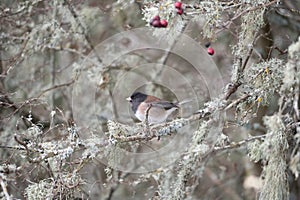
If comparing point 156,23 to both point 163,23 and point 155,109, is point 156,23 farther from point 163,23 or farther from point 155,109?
point 155,109

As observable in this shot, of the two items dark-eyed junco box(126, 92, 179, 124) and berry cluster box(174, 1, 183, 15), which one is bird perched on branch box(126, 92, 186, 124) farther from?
berry cluster box(174, 1, 183, 15)

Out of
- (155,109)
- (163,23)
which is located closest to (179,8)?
(163,23)

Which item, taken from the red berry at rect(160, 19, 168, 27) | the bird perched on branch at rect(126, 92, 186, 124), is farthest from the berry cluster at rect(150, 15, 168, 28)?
the bird perched on branch at rect(126, 92, 186, 124)

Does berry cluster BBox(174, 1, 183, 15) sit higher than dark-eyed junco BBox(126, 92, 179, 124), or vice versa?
dark-eyed junco BBox(126, 92, 179, 124)

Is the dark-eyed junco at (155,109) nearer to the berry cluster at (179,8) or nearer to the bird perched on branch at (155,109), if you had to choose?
the bird perched on branch at (155,109)

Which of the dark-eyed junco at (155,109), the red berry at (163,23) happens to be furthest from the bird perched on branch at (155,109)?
the red berry at (163,23)

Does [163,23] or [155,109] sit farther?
[155,109]

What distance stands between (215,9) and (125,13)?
2.07m

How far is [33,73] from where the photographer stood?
154 inches

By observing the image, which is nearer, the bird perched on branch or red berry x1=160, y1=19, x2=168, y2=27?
red berry x1=160, y1=19, x2=168, y2=27

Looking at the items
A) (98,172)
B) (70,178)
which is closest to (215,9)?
(70,178)

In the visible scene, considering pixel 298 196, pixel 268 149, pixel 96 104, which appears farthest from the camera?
pixel 96 104

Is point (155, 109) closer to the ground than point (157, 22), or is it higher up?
higher up

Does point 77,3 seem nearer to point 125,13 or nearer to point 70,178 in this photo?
point 125,13
